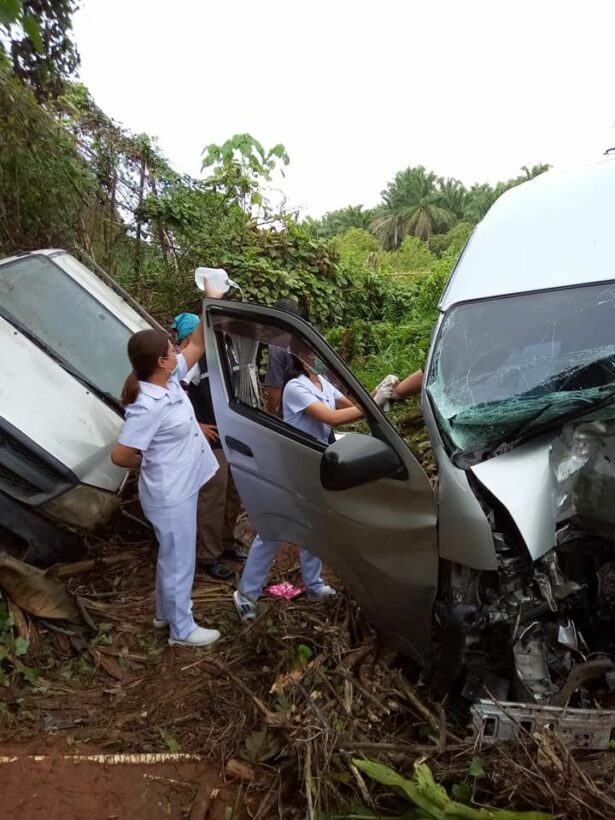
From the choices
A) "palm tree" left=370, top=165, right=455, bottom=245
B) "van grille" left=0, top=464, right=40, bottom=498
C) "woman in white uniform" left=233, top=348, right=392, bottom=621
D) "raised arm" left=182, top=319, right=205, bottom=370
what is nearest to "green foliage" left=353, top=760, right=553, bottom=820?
"woman in white uniform" left=233, top=348, right=392, bottom=621

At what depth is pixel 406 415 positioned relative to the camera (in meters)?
5.70

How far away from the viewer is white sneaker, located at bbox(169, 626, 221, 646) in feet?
10.8

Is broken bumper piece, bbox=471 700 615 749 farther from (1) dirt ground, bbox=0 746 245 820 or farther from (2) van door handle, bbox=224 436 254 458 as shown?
(2) van door handle, bbox=224 436 254 458

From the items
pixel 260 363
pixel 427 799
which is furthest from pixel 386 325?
pixel 427 799

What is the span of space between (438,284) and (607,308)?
6.92 metres

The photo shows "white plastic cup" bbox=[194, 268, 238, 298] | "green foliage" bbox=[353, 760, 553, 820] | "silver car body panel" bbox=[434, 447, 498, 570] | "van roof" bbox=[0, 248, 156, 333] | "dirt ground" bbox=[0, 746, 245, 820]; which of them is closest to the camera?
"green foliage" bbox=[353, 760, 553, 820]

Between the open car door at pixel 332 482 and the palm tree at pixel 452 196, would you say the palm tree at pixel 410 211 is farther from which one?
the open car door at pixel 332 482

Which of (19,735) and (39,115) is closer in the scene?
(19,735)

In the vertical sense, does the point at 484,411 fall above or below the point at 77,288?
below

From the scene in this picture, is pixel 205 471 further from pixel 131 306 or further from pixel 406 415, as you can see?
pixel 406 415

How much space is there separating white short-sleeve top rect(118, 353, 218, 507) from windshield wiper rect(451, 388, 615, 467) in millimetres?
1405

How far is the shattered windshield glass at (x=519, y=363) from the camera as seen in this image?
227 cm

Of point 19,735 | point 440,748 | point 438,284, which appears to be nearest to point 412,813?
point 440,748

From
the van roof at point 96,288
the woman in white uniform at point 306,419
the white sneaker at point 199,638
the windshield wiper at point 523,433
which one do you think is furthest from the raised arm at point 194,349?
the windshield wiper at point 523,433
